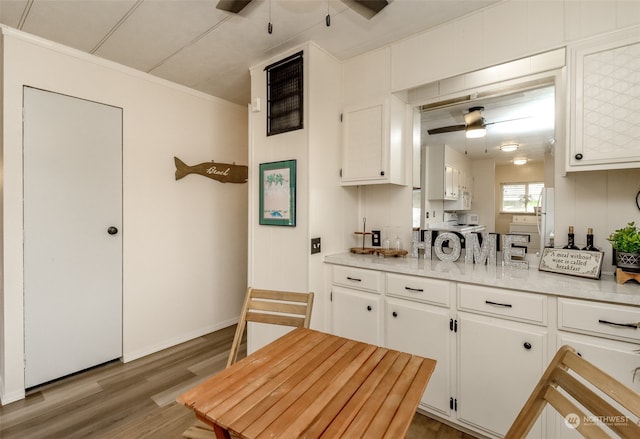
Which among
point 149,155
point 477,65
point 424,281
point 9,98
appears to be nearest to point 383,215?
point 424,281

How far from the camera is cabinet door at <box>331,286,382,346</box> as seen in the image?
212cm

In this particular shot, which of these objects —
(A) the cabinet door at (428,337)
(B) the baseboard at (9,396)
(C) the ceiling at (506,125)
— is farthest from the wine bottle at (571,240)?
(B) the baseboard at (9,396)

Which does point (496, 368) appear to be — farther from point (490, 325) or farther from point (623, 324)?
point (623, 324)

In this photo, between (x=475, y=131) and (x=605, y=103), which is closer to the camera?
(x=605, y=103)

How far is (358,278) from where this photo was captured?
222 centimetres

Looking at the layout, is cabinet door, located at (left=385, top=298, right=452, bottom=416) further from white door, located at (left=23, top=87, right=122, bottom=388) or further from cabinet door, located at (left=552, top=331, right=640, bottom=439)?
white door, located at (left=23, top=87, right=122, bottom=388)

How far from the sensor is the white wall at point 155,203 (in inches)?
84.6

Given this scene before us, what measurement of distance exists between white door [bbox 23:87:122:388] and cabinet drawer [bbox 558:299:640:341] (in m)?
3.22

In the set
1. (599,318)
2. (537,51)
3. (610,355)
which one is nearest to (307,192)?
(537,51)

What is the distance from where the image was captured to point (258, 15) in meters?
2.00

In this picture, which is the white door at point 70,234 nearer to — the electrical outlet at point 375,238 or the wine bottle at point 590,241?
the electrical outlet at point 375,238

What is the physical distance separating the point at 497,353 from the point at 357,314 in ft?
2.97

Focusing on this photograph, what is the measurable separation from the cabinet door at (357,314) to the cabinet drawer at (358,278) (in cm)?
5

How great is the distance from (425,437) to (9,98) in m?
3.56
